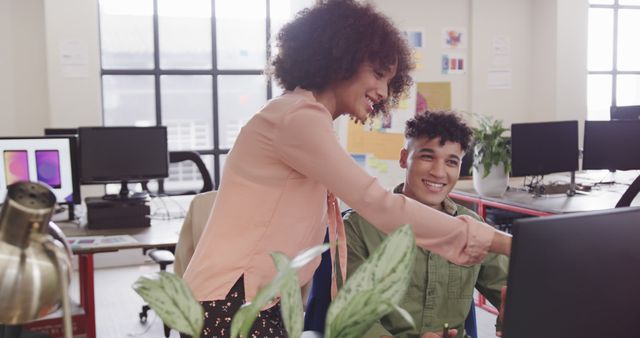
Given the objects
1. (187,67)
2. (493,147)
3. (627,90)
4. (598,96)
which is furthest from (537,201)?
(627,90)

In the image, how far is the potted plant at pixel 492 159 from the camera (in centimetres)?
418

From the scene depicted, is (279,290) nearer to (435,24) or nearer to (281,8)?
→ (281,8)

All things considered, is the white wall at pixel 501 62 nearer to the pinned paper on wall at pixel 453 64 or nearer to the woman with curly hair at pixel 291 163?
the pinned paper on wall at pixel 453 64

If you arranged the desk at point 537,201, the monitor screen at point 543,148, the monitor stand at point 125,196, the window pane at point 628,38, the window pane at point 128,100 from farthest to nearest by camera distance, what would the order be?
1. the window pane at point 628,38
2. the window pane at point 128,100
3. the monitor screen at point 543,148
4. the desk at point 537,201
5. the monitor stand at point 125,196

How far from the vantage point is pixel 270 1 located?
604 centimetres

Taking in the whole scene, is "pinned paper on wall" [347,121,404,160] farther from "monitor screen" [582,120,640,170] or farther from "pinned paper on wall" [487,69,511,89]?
"monitor screen" [582,120,640,170]

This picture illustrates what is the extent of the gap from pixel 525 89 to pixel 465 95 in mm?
724

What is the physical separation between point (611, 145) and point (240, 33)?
310 cm

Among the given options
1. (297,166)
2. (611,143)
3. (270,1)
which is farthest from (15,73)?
(297,166)

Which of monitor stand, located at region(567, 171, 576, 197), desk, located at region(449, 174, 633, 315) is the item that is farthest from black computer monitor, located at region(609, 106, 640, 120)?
monitor stand, located at region(567, 171, 576, 197)

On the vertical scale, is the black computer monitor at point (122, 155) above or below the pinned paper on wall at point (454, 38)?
below

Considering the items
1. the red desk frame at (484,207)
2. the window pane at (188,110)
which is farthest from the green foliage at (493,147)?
the window pane at (188,110)

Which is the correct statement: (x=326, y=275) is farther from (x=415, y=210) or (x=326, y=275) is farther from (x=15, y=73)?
(x=15, y=73)

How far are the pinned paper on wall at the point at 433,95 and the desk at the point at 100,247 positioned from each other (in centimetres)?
336
